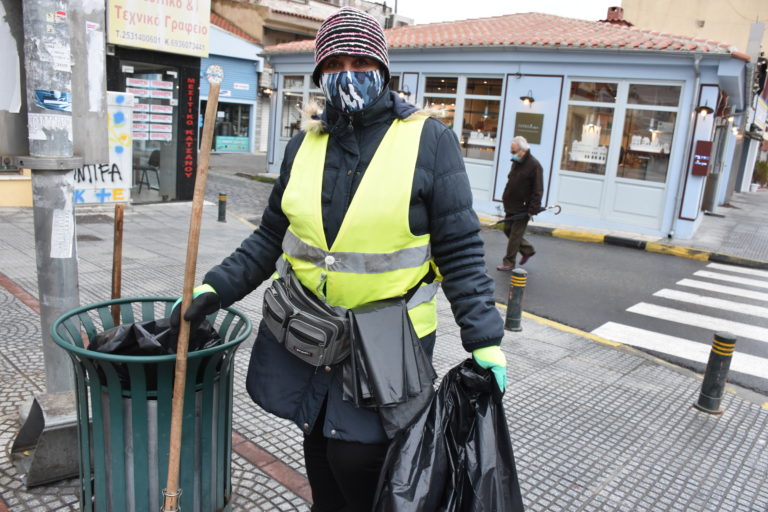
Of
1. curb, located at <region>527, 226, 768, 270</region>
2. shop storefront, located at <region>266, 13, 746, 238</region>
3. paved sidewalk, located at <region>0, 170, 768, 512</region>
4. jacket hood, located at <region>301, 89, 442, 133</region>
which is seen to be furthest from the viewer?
shop storefront, located at <region>266, 13, 746, 238</region>

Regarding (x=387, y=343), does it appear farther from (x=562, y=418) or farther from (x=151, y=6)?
(x=151, y=6)

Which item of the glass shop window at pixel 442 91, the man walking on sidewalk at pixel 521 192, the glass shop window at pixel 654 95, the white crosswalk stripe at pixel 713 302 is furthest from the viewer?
the glass shop window at pixel 442 91

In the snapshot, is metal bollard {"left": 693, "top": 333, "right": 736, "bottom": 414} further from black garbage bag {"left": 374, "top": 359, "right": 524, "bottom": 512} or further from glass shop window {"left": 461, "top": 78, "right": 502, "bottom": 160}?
glass shop window {"left": 461, "top": 78, "right": 502, "bottom": 160}

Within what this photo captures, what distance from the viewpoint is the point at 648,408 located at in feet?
15.8

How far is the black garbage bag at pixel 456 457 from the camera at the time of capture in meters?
2.06

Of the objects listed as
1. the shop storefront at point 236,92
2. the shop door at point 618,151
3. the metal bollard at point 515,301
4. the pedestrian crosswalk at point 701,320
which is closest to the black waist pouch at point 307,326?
the metal bollard at point 515,301

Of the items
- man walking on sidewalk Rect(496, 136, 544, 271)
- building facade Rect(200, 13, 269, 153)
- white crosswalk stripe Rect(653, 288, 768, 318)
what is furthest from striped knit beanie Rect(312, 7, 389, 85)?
building facade Rect(200, 13, 269, 153)

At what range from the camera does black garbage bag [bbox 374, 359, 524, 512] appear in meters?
2.06

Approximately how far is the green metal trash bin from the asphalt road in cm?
499

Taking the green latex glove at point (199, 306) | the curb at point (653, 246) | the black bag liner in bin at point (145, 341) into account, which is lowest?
the curb at point (653, 246)

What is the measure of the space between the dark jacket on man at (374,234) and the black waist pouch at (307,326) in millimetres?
101

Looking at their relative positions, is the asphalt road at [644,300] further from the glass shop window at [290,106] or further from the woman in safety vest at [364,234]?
the glass shop window at [290,106]

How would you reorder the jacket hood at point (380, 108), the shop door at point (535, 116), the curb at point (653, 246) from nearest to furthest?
the jacket hood at point (380, 108) < the curb at point (653, 246) < the shop door at point (535, 116)

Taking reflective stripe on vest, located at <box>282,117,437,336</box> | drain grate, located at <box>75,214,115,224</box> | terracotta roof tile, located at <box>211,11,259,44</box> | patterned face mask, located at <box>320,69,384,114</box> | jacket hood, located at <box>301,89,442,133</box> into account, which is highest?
terracotta roof tile, located at <box>211,11,259,44</box>
